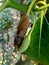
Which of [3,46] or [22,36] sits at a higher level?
A: [22,36]

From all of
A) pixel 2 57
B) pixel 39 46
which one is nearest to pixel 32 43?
pixel 39 46

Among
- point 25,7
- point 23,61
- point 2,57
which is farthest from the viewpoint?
point 2,57

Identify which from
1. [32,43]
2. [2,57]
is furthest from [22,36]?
[2,57]

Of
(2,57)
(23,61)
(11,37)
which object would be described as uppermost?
(23,61)

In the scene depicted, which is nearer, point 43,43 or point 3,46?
point 43,43

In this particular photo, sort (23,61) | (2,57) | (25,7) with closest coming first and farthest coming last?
(25,7) < (23,61) < (2,57)

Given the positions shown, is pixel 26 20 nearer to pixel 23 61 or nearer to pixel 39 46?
pixel 39 46
